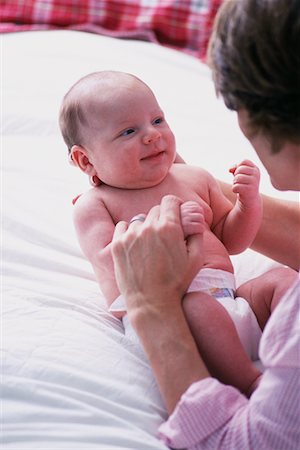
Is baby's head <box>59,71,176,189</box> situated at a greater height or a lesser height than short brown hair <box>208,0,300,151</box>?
lesser

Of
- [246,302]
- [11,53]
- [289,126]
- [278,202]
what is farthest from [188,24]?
[289,126]

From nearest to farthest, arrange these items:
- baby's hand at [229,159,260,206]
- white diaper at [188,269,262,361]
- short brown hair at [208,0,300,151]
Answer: short brown hair at [208,0,300,151] → white diaper at [188,269,262,361] → baby's hand at [229,159,260,206]

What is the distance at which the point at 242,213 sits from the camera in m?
1.25

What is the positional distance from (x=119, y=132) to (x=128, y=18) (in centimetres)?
148

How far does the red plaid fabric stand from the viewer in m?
2.57

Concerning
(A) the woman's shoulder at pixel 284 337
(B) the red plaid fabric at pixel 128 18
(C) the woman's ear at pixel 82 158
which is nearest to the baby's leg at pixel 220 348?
(A) the woman's shoulder at pixel 284 337

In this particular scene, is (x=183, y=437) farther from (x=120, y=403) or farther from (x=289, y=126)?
(x=289, y=126)

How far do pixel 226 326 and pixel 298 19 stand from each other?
435 mm

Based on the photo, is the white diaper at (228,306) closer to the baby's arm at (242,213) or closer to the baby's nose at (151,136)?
the baby's arm at (242,213)

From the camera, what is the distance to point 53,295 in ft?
4.06

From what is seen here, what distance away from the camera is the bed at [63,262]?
3.23ft

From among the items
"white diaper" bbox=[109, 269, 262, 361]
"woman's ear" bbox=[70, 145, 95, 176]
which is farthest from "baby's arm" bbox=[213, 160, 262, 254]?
"woman's ear" bbox=[70, 145, 95, 176]

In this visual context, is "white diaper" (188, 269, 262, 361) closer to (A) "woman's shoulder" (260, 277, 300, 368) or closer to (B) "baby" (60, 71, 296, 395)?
(B) "baby" (60, 71, 296, 395)

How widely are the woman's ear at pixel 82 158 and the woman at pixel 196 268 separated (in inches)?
10.5
